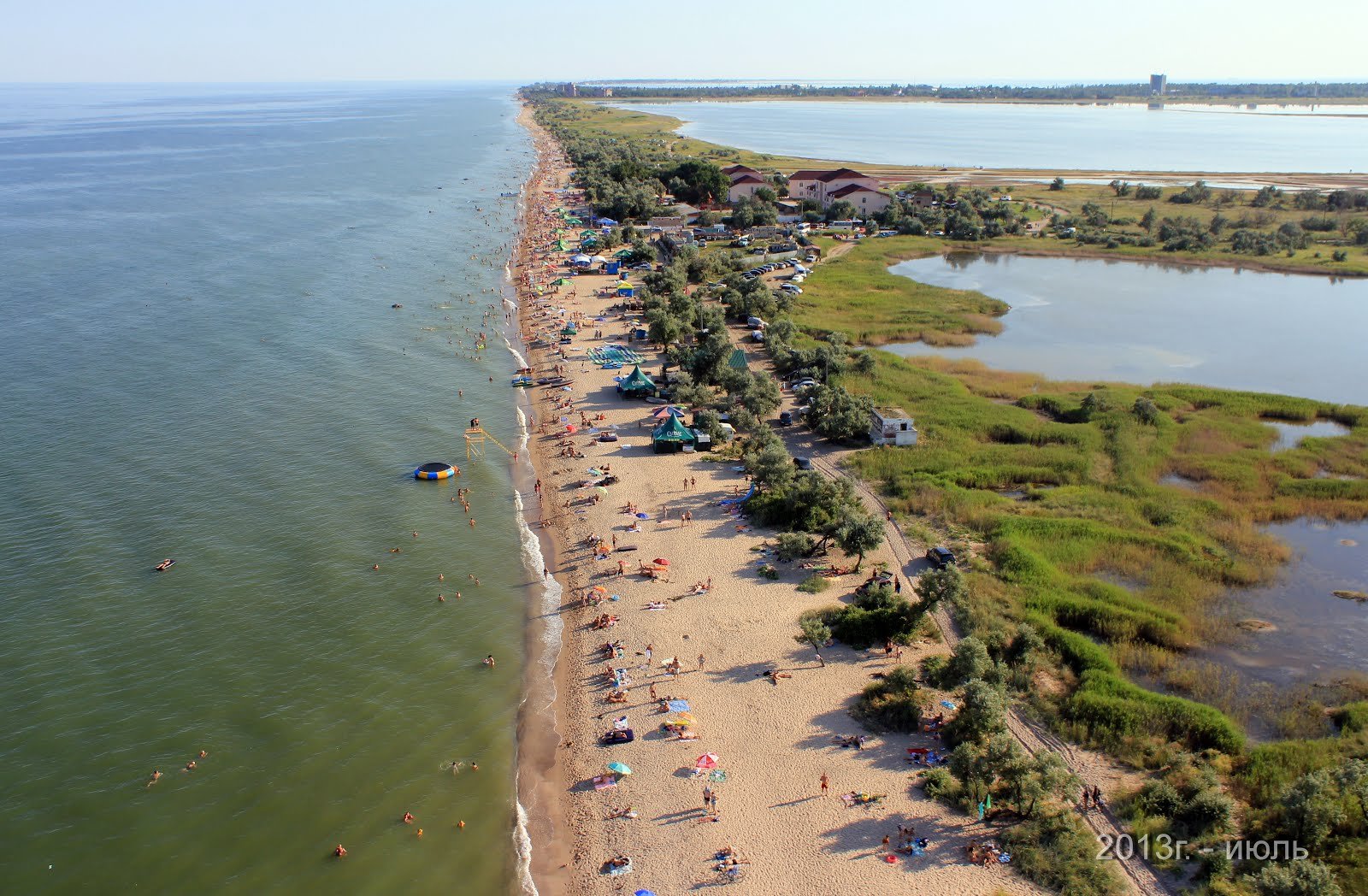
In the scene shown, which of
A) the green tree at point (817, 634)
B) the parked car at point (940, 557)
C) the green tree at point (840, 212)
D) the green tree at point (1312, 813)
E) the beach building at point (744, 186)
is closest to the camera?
the green tree at point (1312, 813)

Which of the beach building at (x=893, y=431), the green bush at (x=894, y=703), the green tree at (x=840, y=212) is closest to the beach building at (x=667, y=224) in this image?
the green tree at (x=840, y=212)

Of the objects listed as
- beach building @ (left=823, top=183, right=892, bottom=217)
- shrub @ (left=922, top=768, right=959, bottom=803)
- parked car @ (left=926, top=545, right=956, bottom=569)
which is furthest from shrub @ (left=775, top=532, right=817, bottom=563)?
beach building @ (left=823, top=183, right=892, bottom=217)

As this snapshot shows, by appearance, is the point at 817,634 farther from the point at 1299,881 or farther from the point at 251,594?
the point at 251,594

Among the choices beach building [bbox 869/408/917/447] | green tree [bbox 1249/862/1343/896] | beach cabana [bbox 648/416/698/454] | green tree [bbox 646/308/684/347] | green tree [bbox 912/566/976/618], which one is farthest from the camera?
green tree [bbox 646/308/684/347]

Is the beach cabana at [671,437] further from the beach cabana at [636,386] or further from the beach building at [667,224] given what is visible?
the beach building at [667,224]

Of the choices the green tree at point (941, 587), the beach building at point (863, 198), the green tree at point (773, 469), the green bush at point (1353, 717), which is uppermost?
the beach building at point (863, 198)

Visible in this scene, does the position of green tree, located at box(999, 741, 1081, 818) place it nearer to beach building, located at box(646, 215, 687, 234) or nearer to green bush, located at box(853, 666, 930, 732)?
green bush, located at box(853, 666, 930, 732)
